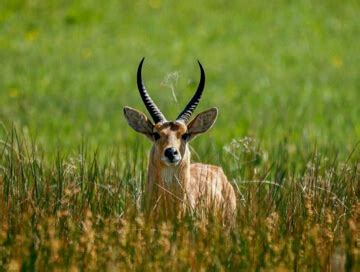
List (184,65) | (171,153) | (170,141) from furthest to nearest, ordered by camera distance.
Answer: (184,65) < (170,141) < (171,153)

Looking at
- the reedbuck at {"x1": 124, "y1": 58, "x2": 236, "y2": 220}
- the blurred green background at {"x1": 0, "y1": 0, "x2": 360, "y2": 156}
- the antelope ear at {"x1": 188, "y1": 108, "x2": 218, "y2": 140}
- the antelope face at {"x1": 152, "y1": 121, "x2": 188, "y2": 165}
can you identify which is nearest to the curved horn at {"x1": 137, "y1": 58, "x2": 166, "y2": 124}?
the reedbuck at {"x1": 124, "y1": 58, "x2": 236, "y2": 220}

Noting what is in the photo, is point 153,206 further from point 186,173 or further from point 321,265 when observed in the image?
point 321,265

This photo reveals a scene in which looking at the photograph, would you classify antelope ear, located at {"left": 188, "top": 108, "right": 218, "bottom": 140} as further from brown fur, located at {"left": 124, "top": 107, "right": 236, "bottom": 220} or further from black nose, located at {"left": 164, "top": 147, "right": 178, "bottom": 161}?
black nose, located at {"left": 164, "top": 147, "right": 178, "bottom": 161}

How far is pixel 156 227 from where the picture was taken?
8961 millimetres

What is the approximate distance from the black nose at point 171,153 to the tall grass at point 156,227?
381mm

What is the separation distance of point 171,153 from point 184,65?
16273 millimetres

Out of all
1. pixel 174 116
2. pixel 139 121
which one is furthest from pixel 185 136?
pixel 174 116

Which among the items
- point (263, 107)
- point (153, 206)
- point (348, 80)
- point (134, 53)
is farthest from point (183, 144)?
point (134, 53)

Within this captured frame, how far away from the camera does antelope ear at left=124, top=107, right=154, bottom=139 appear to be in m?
10.7

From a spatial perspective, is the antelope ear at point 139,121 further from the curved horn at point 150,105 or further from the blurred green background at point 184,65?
the blurred green background at point 184,65

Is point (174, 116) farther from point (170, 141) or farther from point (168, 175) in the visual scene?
point (170, 141)

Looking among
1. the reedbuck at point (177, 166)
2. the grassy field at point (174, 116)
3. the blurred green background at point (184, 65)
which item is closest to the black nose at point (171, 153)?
the reedbuck at point (177, 166)

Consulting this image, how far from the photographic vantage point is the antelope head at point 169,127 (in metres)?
10.3

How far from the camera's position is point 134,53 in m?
27.7
